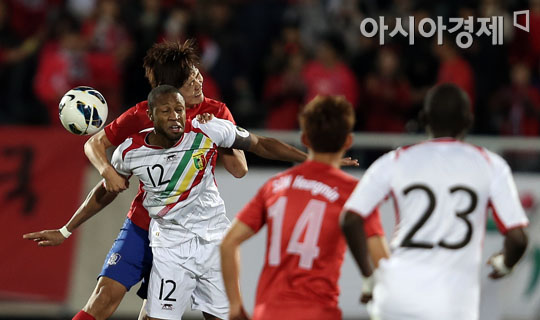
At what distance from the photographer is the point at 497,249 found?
941 cm

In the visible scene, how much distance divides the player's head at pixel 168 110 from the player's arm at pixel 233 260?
1269mm

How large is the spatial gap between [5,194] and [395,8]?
5165mm

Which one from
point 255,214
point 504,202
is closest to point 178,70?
point 255,214

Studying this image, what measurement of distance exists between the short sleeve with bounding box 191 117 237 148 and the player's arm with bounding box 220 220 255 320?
5.00 ft

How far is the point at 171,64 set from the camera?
614cm

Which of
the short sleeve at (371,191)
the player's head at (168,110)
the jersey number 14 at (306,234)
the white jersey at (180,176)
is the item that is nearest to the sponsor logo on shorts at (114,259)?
the white jersey at (180,176)

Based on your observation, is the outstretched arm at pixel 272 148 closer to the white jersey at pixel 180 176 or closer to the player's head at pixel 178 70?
the white jersey at pixel 180 176

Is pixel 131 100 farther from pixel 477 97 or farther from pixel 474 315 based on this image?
pixel 474 315

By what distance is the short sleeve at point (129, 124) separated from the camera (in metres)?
6.14

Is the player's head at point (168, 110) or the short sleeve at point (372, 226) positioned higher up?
the player's head at point (168, 110)

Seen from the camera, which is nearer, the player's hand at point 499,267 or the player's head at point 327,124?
the player's hand at point 499,267

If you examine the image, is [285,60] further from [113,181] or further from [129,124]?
[113,181]

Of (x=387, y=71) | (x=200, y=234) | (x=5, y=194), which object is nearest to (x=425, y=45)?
(x=387, y=71)

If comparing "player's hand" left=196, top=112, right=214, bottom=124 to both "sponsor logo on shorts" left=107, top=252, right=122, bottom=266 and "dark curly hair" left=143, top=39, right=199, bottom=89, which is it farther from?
"sponsor logo on shorts" left=107, top=252, right=122, bottom=266
